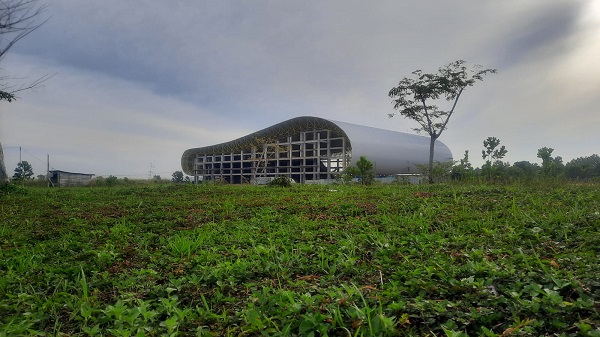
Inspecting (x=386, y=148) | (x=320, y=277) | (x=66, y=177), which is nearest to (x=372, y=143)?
(x=386, y=148)

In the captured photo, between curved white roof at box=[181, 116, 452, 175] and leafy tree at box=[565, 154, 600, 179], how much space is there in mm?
12256

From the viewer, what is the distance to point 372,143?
32.9 meters

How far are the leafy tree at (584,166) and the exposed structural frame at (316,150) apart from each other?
Result: 40.7ft

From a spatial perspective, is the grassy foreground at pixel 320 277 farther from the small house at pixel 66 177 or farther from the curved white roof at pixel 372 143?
the curved white roof at pixel 372 143

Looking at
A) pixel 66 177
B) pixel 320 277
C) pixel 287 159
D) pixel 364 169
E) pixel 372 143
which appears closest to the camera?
pixel 320 277

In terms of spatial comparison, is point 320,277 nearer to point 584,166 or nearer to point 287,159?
point 584,166

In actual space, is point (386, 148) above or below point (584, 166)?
above

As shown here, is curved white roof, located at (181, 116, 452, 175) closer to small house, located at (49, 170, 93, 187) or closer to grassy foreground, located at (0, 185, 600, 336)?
small house, located at (49, 170, 93, 187)

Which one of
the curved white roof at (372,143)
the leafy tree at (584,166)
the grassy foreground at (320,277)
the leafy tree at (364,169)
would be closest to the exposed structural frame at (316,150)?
the curved white roof at (372,143)

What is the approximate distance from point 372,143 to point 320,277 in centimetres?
3153

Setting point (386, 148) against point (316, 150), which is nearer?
point (386, 148)

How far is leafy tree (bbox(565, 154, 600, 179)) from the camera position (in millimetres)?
26828

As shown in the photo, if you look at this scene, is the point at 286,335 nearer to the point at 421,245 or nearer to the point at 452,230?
the point at 421,245

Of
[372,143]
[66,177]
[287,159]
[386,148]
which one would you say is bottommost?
[66,177]
